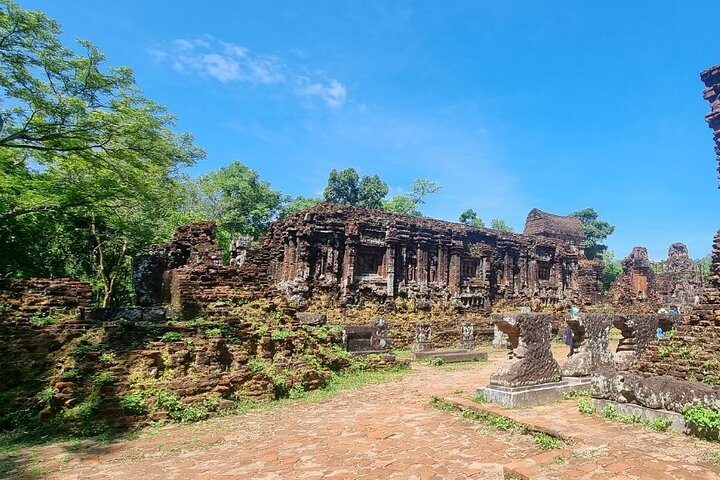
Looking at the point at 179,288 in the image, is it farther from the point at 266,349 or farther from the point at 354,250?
the point at 354,250

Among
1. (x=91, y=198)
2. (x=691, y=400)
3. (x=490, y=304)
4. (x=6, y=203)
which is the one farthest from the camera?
(x=490, y=304)

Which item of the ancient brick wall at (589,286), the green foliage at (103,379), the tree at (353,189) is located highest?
the tree at (353,189)

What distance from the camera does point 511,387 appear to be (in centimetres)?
835

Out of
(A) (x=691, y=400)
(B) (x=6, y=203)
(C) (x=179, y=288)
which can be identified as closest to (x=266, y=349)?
(C) (x=179, y=288)

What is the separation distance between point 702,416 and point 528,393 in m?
2.90

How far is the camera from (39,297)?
9.33m

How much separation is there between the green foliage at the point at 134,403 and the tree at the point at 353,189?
30.9 meters

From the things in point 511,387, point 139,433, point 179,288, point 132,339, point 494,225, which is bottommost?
point 139,433

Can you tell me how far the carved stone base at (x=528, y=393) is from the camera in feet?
26.9

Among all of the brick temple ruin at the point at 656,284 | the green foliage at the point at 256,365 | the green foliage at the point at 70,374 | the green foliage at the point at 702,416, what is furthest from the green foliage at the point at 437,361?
the brick temple ruin at the point at 656,284

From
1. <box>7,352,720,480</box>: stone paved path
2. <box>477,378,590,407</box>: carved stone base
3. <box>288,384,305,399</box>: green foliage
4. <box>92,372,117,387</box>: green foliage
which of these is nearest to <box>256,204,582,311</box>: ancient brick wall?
<box>288,384,305,399</box>: green foliage

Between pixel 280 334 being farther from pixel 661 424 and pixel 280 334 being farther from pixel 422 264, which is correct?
pixel 422 264

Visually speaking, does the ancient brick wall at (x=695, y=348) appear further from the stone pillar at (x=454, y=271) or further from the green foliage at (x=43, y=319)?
the stone pillar at (x=454, y=271)

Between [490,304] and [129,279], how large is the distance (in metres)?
18.6
